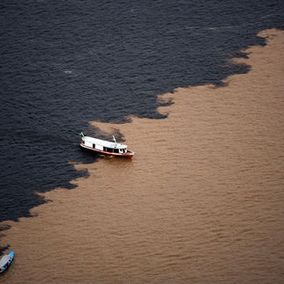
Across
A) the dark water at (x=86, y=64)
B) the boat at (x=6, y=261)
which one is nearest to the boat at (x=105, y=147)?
the dark water at (x=86, y=64)

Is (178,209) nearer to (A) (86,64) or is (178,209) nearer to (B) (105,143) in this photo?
(B) (105,143)

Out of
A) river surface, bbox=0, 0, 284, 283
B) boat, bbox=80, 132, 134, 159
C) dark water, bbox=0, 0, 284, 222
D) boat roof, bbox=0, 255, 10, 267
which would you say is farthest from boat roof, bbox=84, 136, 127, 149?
boat roof, bbox=0, 255, 10, 267

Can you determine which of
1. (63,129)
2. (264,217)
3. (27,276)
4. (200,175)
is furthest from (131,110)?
(27,276)

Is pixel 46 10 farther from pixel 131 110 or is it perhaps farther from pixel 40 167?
pixel 40 167

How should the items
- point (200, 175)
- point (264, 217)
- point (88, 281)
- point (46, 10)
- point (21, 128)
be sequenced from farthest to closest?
1. point (46, 10)
2. point (21, 128)
3. point (200, 175)
4. point (264, 217)
5. point (88, 281)

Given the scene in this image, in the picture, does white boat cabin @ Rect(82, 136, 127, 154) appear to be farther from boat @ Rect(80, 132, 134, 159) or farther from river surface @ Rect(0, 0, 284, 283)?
river surface @ Rect(0, 0, 284, 283)

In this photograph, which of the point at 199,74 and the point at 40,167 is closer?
the point at 40,167
